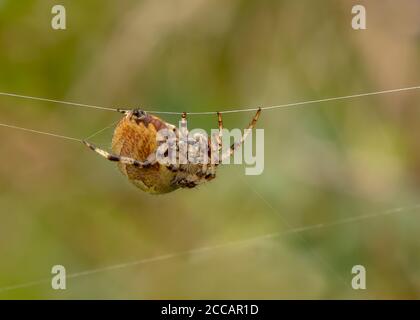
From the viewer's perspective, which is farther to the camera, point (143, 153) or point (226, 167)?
point (226, 167)

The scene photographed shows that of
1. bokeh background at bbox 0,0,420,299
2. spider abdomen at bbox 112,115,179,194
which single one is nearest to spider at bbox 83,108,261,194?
spider abdomen at bbox 112,115,179,194

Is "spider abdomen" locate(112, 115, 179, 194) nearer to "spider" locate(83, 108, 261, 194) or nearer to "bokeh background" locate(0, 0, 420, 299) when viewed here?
"spider" locate(83, 108, 261, 194)

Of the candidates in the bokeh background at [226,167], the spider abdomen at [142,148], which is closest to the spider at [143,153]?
the spider abdomen at [142,148]

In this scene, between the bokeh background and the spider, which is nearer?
the spider

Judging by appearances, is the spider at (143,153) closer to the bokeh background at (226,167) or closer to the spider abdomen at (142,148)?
the spider abdomen at (142,148)

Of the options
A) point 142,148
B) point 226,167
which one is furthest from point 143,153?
point 226,167

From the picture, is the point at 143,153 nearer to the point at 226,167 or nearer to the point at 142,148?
the point at 142,148

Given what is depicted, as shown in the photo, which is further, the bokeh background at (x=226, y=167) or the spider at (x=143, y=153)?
the bokeh background at (x=226, y=167)
